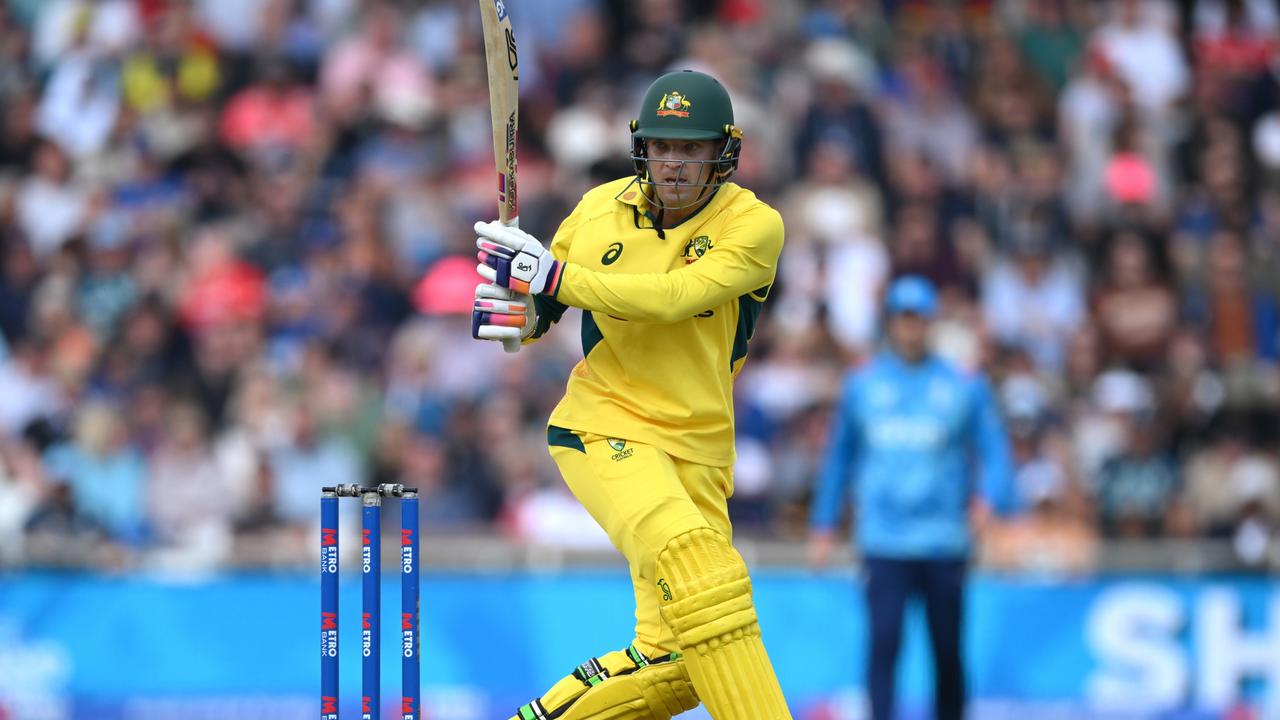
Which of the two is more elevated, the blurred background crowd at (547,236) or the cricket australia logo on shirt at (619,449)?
the blurred background crowd at (547,236)

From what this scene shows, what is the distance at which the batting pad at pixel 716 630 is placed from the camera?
5957 millimetres

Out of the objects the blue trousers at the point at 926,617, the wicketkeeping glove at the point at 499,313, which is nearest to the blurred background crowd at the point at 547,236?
the blue trousers at the point at 926,617

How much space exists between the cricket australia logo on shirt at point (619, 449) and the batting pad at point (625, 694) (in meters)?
0.62

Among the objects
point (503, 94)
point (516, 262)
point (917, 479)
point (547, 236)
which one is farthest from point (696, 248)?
point (547, 236)

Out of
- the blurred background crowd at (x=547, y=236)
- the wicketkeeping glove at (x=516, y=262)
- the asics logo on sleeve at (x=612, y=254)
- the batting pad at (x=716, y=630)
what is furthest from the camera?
the blurred background crowd at (x=547, y=236)

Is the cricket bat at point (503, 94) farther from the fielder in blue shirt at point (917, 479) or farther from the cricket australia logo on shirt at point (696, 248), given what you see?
the fielder in blue shirt at point (917, 479)

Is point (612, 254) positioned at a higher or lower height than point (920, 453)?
lower

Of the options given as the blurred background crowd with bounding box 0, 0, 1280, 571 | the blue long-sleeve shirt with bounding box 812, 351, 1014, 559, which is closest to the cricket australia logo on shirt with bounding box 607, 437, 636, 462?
the blue long-sleeve shirt with bounding box 812, 351, 1014, 559

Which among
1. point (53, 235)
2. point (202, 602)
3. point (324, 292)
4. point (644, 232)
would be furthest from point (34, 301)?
point (644, 232)

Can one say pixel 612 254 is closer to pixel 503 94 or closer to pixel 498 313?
pixel 498 313

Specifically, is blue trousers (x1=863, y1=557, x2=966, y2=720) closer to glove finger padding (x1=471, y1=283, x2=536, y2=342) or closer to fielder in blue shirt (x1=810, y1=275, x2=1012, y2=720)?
fielder in blue shirt (x1=810, y1=275, x2=1012, y2=720)

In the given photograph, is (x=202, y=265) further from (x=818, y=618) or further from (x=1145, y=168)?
(x=1145, y=168)

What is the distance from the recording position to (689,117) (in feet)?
20.6

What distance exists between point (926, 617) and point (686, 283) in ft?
12.4
